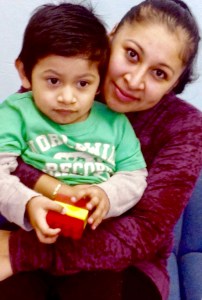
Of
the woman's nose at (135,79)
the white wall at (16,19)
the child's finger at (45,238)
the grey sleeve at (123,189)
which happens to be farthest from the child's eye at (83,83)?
the white wall at (16,19)

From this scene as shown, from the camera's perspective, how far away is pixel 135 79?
1.15 m

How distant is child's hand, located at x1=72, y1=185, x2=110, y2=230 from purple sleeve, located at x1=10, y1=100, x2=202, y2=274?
7 cm

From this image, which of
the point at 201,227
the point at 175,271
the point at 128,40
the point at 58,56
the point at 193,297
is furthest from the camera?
the point at 201,227

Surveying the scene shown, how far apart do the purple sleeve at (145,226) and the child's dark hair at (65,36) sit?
259mm

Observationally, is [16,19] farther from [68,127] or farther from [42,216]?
[42,216]

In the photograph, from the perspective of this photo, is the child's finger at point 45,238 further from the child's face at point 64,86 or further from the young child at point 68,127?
the child's face at point 64,86

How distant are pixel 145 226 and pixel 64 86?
0.35 metres

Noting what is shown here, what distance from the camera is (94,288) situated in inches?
43.8

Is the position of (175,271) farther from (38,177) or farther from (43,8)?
(43,8)

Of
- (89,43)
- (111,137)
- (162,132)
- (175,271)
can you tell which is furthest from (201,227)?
(89,43)

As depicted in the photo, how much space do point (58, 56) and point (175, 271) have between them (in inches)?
33.3

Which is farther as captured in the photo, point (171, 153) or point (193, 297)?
point (193, 297)

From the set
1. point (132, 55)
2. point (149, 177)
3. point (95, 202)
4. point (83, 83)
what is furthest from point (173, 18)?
point (95, 202)

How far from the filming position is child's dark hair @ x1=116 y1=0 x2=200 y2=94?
117 cm
